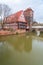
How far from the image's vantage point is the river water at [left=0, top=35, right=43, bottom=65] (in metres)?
1.72

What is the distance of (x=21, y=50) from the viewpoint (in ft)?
6.01

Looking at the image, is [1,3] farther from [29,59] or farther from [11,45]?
[29,59]

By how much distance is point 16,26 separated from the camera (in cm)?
200

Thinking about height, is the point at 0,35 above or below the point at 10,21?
below

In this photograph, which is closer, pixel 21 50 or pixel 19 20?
pixel 21 50

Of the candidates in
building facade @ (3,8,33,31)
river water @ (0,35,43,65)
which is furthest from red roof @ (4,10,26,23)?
river water @ (0,35,43,65)

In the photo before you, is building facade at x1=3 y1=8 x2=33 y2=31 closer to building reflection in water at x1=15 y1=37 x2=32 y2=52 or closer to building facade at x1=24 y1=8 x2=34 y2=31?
building facade at x1=24 y1=8 x2=34 y2=31

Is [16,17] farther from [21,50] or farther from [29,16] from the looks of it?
[21,50]

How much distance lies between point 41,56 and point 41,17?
2.17 ft

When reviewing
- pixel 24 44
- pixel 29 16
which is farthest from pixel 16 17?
pixel 24 44

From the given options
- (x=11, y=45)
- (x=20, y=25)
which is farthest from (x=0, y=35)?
(x=20, y=25)

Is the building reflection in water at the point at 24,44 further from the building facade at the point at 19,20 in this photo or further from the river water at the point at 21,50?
the building facade at the point at 19,20

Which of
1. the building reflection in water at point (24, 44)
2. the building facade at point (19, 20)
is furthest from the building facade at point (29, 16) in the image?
the building reflection in water at point (24, 44)

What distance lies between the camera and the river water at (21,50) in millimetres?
1716
